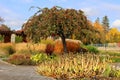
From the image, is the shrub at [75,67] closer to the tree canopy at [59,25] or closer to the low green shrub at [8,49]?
the tree canopy at [59,25]

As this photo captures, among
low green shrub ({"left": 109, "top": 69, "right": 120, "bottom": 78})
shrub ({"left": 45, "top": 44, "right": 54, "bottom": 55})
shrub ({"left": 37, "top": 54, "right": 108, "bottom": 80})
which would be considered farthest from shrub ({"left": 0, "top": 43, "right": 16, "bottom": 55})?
low green shrub ({"left": 109, "top": 69, "right": 120, "bottom": 78})

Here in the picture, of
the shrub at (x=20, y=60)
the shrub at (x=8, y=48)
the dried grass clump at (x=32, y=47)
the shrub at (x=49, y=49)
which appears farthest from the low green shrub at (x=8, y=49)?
the shrub at (x=20, y=60)

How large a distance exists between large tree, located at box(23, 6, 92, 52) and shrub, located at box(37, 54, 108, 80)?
13.3 metres

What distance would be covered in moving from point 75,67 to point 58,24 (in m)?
14.6

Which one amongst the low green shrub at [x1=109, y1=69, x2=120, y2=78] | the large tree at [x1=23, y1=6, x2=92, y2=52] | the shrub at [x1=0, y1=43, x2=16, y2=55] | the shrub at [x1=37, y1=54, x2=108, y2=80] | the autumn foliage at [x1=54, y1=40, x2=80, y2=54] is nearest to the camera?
the shrub at [x1=37, y1=54, x2=108, y2=80]

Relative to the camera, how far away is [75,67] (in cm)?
1706

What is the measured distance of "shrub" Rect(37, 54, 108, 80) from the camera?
55.0 ft

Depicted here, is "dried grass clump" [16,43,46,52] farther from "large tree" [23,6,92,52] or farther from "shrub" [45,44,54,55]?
"large tree" [23,6,92,52]

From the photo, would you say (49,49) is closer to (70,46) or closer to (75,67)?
(70,46)

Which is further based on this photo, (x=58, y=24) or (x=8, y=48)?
(x=8, y=48)

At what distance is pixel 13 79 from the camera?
15.7 meters

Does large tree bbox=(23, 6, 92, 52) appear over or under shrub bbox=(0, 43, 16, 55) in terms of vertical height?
over

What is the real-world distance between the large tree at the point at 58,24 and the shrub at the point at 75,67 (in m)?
13.3

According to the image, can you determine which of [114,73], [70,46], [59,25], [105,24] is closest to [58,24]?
[59,25]
